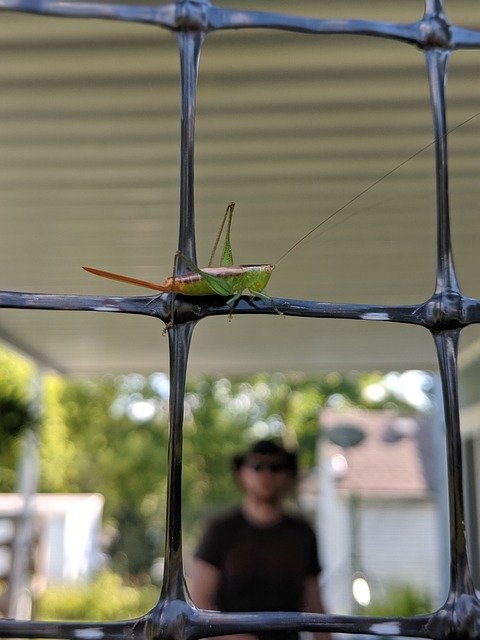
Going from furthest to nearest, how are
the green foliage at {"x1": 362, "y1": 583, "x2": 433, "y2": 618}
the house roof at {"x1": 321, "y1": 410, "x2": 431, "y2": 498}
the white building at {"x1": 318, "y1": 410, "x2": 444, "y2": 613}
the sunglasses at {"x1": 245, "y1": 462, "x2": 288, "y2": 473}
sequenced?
the house roof at {"x1": 321, "y1": 410, "x2": 431, "y2": 498}, the white building at {"x1": 318, "y1": 410, "x2": 444, "y2": 613}, the green foliage at {"x1": 362, "y1": 583, "x2": 433, "y2": 618}, the sunglasses at {"x1": 245, "y1": 462, "x2": 288, "y2": 473}

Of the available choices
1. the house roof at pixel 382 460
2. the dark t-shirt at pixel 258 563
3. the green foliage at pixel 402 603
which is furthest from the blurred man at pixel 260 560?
the house roof at pixel 382 460

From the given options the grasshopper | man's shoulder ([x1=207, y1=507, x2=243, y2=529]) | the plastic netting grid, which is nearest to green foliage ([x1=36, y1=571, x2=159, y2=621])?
man's shoulder ([x1=207, y1=507, x2=243, y2=529])

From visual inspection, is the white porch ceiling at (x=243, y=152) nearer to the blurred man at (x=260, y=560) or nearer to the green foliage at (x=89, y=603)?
the blurred man at (x=260, y=560)

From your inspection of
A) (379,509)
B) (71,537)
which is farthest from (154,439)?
(379,509)

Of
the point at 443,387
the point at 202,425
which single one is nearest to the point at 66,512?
the point at 202,425

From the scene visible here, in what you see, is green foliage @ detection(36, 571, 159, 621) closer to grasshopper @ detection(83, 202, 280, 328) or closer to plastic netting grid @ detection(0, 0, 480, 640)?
plastic netting grid @ detection(0, 0, 480, 640)

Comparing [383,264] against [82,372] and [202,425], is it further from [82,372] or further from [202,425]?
[202,425]

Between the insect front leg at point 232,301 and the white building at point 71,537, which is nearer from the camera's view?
the insect front leg at point 232,301
